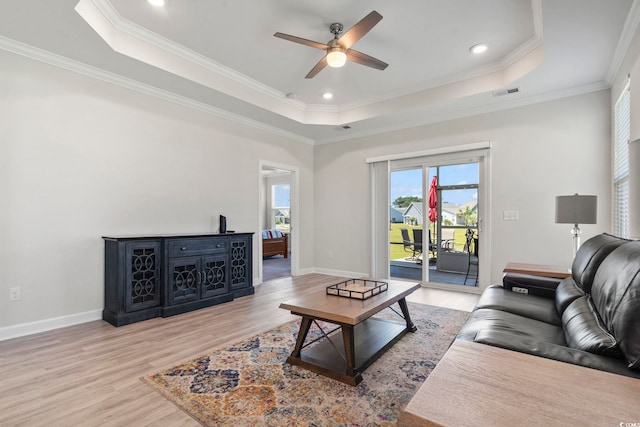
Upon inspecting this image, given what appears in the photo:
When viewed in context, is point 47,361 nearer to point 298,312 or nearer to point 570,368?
point 298,312

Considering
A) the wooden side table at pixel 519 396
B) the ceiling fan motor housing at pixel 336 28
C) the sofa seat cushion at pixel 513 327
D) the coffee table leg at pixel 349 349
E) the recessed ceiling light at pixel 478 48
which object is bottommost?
the coffee table leg at pixel 349 349

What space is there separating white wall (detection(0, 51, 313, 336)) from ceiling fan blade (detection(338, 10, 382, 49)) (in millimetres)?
2525

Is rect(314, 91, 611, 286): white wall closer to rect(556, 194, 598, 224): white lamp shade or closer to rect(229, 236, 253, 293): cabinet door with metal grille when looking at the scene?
rect(556, 194, 598, 224): white lamp shade

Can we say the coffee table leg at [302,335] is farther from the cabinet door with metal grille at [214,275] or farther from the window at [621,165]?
the window at [621,165]

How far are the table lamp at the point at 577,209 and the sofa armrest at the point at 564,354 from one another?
2.27 meters

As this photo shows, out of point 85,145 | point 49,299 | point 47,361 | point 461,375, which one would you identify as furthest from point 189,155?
point 461,375

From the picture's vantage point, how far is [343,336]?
7.06ft

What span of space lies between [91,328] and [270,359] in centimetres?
205

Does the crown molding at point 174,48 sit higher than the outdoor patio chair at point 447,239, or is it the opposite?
the crown molding at point 174,48

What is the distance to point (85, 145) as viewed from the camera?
3346mm

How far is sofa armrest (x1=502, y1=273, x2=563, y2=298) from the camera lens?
2590 mm

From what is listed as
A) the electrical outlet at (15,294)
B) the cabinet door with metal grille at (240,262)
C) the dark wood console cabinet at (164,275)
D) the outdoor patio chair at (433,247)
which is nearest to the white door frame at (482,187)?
the outdoor patio chair at (433,247)

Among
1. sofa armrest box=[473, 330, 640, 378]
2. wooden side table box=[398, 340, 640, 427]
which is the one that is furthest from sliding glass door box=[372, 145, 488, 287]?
wooden side table box=[398, 340, 640, 427]

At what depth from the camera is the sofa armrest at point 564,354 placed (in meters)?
1.13
